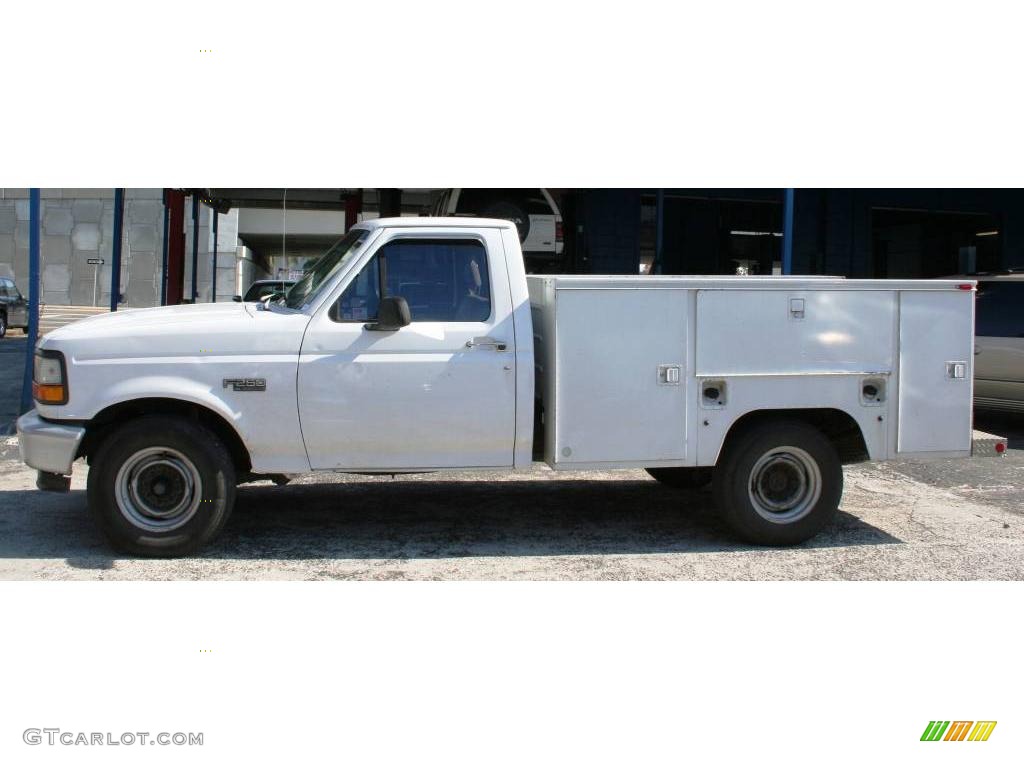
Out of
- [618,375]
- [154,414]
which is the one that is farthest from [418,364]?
[154,414]

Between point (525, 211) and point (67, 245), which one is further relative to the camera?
point (67, 245)

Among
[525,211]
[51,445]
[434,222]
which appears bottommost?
[51,445]

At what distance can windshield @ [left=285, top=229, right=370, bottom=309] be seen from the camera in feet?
21.6

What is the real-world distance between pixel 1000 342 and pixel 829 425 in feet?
16.1

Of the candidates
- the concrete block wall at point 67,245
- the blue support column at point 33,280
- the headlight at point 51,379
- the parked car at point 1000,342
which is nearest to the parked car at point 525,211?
the blue support column at point 33,280

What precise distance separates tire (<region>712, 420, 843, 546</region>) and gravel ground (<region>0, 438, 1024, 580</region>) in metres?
0.16

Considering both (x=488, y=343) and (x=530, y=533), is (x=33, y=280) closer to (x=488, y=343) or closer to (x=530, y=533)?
(x=488, y=343)

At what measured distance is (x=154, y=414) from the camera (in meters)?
6.23

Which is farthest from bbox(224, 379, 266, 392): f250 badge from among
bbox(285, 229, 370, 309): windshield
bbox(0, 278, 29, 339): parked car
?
bbox(0, 278, 29, 339): parked car

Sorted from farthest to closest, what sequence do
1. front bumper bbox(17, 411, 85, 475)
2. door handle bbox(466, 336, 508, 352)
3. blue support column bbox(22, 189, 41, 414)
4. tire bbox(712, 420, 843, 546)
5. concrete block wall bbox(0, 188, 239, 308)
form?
concrete block wall bbox(0, 188, 239, 308) < blue support column bbox(22, 189, 41, 414) < tire bbox(712, 420, 843, 546) < door handle bbox(466, 336, 508, 352) < front bumper bbox(17, 411, 85, 475)

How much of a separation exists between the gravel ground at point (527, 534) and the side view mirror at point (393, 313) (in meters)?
1.43

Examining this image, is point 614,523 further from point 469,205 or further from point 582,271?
point 582,271

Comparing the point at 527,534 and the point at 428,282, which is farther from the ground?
the point at 428,282

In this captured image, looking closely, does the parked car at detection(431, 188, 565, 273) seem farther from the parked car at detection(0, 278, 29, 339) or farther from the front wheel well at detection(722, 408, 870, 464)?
the parked car at detection(0, 278, 29, 339)
